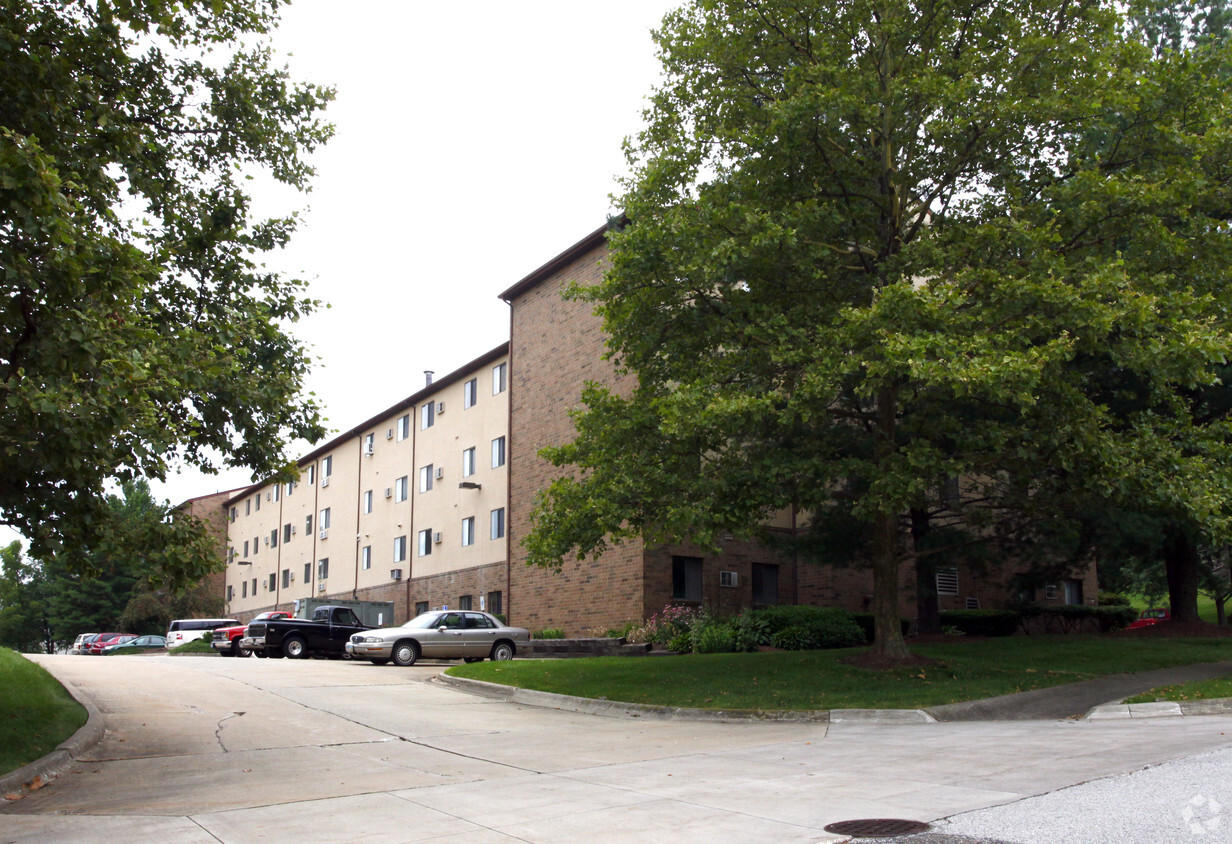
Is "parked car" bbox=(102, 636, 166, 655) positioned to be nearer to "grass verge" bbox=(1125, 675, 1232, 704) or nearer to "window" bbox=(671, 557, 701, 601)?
"window" bbox=(671, 557, 701, 601)

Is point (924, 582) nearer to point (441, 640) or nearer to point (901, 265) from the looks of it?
point (901, 265)

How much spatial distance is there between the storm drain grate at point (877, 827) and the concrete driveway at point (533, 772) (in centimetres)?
20

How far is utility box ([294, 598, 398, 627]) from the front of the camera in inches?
1358

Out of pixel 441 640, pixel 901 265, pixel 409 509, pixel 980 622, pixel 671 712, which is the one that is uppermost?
pixel 901 265

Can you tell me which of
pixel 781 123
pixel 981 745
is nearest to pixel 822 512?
pixel 781 123

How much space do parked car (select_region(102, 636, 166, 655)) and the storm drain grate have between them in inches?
1864

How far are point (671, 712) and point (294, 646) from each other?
1737 centimetres

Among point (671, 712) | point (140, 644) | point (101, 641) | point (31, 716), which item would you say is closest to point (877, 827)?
point (671, 712)

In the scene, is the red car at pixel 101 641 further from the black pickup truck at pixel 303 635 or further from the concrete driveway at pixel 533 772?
the concrete driveway at pixel 533 772

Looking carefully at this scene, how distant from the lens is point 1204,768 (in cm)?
772

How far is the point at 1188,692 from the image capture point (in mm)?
13602

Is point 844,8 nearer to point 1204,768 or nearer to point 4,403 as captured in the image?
point 1204,768

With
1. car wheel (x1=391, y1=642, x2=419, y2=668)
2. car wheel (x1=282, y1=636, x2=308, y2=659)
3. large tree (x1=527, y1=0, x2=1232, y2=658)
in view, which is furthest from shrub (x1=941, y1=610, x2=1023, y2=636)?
car wheel (x1=282, y1=636, x2=308, y2=659)

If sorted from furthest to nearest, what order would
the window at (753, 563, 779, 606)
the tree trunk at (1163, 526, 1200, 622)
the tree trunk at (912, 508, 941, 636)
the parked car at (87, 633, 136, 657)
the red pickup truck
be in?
1. the parked car at (87, 633, 136, 657)
2. the red pickup truck
3. the window at (753, 563, 779, 606)
4. the tree trunk at (1163, 526, 1200, 622)
5. the tree trunk at (912, 508, 941, 636)
